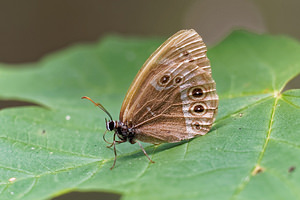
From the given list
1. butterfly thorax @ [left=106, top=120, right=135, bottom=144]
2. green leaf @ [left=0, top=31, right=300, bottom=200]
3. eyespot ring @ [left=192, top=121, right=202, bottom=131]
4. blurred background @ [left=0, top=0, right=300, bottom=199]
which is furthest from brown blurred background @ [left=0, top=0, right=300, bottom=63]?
butterfly thorax @ [left=106, top=120, right=135, bottom=144]

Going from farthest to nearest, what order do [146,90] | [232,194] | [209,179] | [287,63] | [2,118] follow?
[287,63] → [2,118] → [146,90] → [209,179] → [232,194]

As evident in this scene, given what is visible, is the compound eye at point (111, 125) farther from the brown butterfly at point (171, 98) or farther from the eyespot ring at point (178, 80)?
the eyespot ring at point (178, 80)

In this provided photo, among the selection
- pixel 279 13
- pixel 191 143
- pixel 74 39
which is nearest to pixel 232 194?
pixel 191 143

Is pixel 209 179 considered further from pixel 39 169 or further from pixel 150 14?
pixel 150 14

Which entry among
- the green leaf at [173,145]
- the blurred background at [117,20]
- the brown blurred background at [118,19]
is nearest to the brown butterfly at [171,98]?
the green leaf at [173,145]

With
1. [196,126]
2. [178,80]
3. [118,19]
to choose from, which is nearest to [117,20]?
[118,19]

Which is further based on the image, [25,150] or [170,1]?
[170,1]

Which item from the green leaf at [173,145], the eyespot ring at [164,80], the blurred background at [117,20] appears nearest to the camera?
the green leaf at [173,145]
